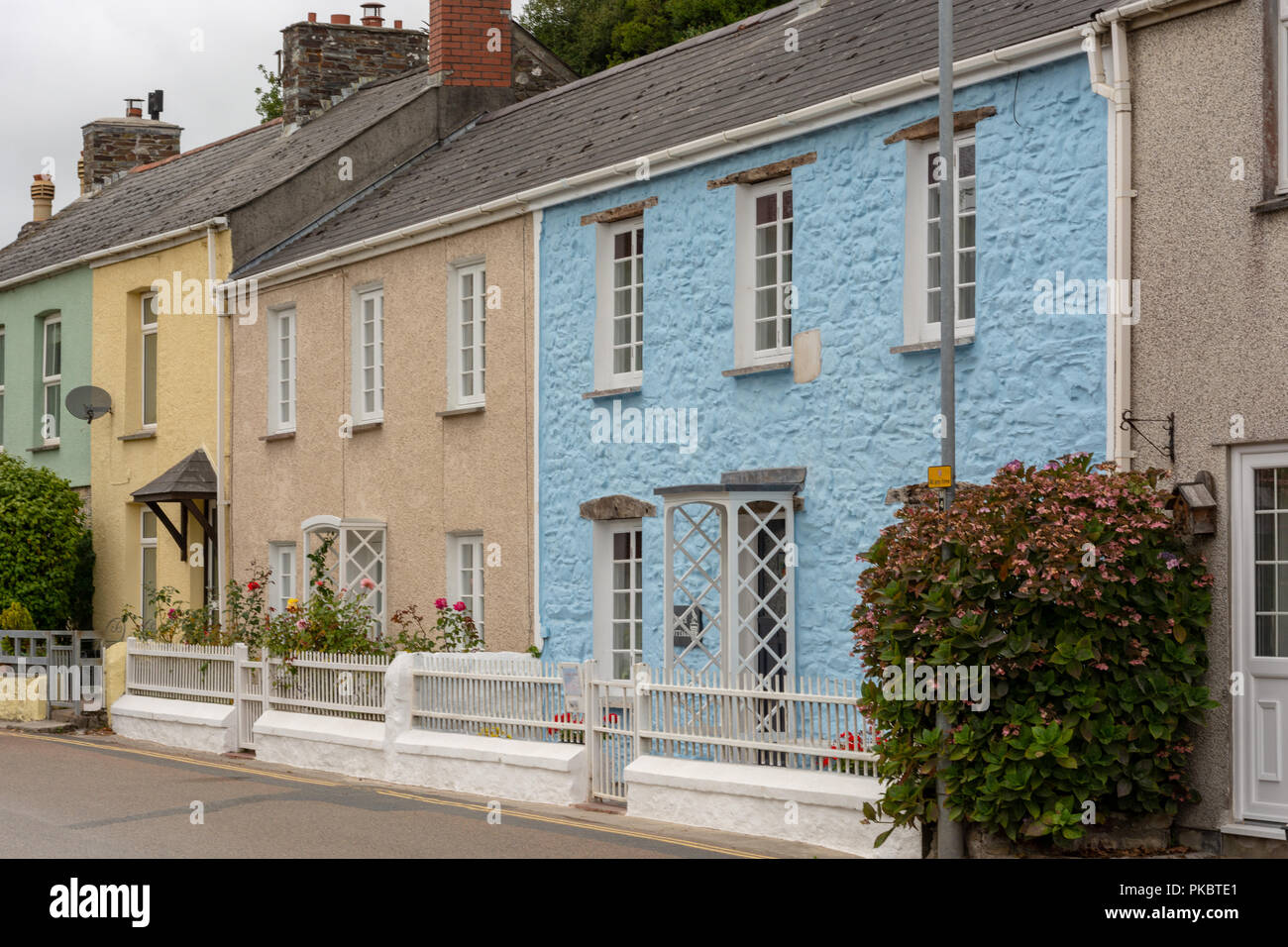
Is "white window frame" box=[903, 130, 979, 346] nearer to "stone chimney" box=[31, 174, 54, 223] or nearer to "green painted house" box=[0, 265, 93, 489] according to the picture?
"green painted house" box=[0, 265, 93, 489]

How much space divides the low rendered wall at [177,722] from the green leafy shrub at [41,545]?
441 centimetres

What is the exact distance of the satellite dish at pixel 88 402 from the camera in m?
25.2

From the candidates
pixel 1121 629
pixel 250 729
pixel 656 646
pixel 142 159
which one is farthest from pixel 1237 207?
pixel 142 159

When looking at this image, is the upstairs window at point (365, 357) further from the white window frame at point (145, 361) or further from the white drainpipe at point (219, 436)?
the white window frame at point (145, 361)

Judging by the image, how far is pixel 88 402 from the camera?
82.8 ft

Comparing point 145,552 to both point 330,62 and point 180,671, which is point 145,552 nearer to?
point 180,671

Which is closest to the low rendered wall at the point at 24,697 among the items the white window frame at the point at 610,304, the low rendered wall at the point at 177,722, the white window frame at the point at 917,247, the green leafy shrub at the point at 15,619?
the green leafy shrub at the point at 15,619

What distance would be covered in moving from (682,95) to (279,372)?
7796mm

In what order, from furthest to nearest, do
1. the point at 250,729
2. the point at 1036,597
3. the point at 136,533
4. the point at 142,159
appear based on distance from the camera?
1. the point at 142,159
2. the point at 136,533
3. the point at 250,729
4. the point at 1036,597

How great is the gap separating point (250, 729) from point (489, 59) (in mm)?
10837

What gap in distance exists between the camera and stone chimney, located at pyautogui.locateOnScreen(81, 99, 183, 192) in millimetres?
34094

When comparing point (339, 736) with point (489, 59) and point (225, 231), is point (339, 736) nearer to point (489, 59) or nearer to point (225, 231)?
point (225, 231)

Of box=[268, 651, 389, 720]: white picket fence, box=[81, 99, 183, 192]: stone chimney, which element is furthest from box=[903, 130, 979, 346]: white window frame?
box=[81, 99, 183, 192]: stone chimney

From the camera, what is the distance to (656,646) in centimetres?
1555
